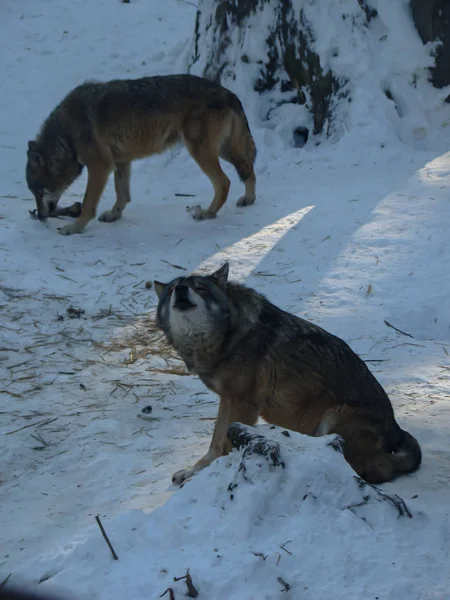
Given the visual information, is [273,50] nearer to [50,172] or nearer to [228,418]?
[50,172]

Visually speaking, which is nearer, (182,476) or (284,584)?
(284,584)

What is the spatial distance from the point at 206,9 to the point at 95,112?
4759 mm

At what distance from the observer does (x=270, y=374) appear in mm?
4902

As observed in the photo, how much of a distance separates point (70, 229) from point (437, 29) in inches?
270

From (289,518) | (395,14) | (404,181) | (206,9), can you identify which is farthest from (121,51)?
(289,518)

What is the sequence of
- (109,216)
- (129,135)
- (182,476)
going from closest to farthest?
(182,476) → (129,135) → (109,216)

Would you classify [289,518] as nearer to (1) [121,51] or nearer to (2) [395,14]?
(2) [395,14]

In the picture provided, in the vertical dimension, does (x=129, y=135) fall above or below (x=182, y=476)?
above

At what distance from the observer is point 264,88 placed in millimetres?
13047

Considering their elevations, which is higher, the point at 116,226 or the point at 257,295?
the point at 257,295

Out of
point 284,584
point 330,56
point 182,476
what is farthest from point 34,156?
point 284,584

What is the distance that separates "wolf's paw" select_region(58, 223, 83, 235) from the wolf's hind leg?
49 centimetres

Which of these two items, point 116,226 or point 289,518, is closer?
point 289,518

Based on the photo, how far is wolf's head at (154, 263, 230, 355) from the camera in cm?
480
